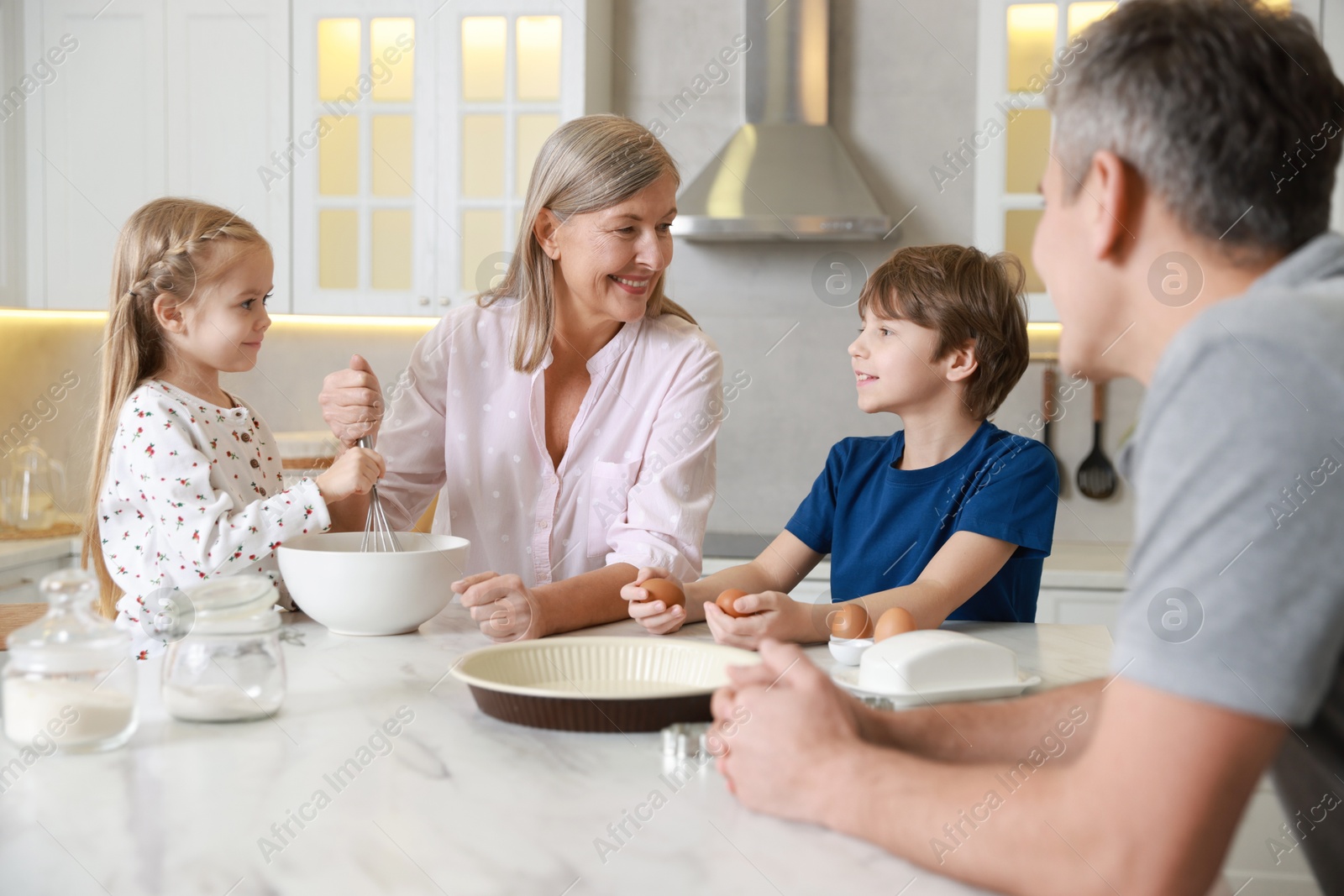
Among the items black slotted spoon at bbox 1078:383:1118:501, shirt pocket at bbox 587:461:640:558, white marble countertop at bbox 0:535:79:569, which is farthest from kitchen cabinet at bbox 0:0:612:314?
black slotted spoon at bbox 1078:383:1118:501

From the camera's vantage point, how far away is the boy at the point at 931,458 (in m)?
1.55

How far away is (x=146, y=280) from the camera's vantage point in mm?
1499

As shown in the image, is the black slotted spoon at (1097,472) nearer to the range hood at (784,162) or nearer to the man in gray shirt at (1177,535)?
the range hood at (784,162)

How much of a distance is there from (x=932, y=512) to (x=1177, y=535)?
105 cm

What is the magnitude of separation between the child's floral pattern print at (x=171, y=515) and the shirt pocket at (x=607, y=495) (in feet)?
1.55

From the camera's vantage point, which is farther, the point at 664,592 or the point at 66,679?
the point at 664,592

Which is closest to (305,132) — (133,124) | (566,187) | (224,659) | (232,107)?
(232,107)

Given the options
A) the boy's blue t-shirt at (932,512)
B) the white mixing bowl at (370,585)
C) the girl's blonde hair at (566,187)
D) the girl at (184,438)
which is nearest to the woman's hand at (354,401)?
the girl at (184,438)

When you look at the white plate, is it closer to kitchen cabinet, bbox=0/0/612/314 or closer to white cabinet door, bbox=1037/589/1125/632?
white cabinet door, bbox=1037/589/1125/632

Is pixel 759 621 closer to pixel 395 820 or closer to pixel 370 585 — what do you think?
pixel 370 585

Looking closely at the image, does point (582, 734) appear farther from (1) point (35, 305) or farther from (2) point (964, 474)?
(1) point (35, 305)

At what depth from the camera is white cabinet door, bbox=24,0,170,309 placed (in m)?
3.09

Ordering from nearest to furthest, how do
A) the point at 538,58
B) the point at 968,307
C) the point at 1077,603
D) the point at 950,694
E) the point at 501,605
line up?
the point at 950,694, the point at 501,605, the point at 968,307, the point at 1077,603, the point at 538,58

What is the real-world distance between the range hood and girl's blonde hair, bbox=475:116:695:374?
119 centimetres
